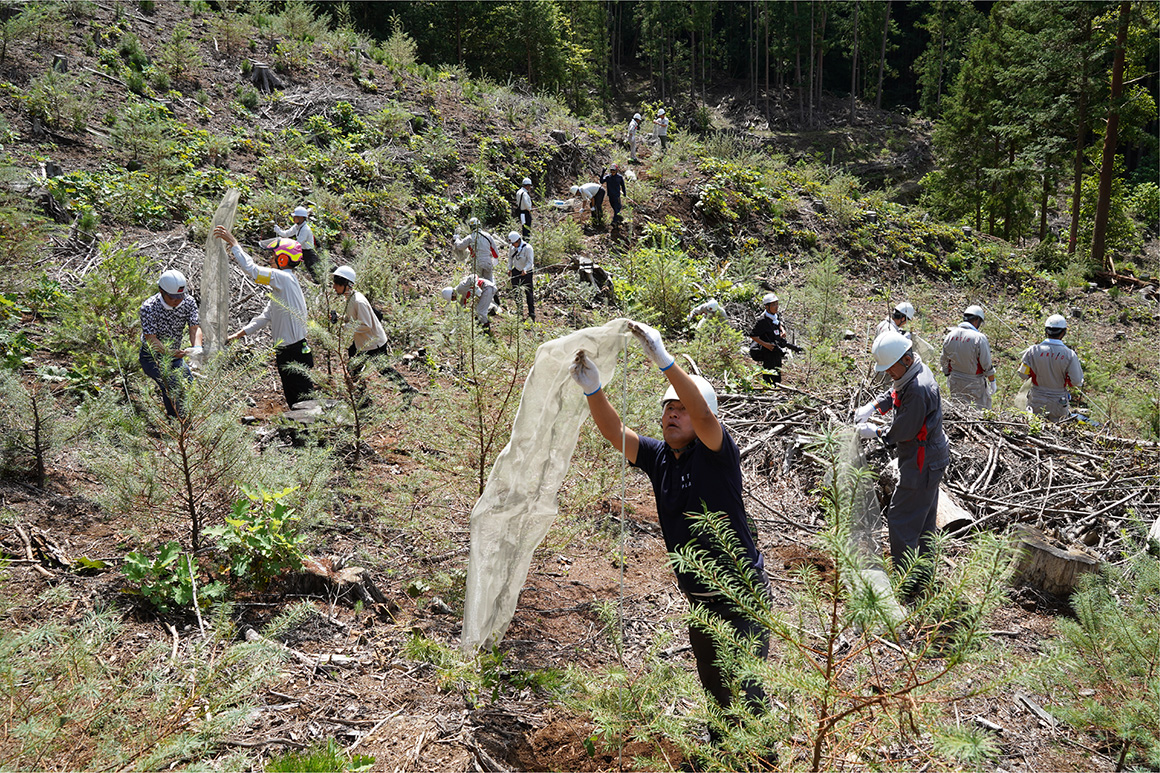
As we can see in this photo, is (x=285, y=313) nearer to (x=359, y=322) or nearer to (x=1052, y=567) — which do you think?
(x=359, y=322)

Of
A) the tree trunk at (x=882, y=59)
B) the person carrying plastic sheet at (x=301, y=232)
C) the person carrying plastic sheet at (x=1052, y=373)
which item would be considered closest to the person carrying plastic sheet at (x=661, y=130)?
the person carrying plastic sheet at (x=301, y=232)

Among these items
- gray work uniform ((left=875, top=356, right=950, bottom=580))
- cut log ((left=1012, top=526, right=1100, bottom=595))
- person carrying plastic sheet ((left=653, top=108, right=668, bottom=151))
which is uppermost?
person carrying plastic sheet ((left=653, top=108, right=668, bottom=151))

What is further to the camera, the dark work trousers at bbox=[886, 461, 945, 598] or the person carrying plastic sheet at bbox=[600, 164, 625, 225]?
the person carrying plastic sheet at bbox=[600, 164, 625, 225]

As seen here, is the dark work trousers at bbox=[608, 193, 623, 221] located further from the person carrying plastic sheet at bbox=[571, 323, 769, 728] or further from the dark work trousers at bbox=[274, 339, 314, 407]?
the person carrying plastic sheet at bbox=[571, 323, 769, 728]

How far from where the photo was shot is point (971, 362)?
23.0 ft

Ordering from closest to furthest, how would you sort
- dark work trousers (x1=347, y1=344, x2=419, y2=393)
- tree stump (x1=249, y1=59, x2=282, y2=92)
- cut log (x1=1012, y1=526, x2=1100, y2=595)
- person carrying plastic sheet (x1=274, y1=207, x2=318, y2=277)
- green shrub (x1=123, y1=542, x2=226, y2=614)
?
1. green shrub (x1=123, y1=542, x2=226, y2=614)
2. cut log (x1=1012, y1=526, x2=1100, y2=595)
3. dark work trousers (x1=347, y1=344, x2=419, y2=393)
4. person carrying plastic sheet (x1=274, y1=207, x2=318, y2=277)
5. tree stump (x1=249, y1=59, x2=282, y2=92)

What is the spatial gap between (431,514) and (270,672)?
1.59 metres

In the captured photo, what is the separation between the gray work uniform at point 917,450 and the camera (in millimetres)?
4188

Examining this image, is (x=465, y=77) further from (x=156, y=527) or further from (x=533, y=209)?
(x=156, y=527)

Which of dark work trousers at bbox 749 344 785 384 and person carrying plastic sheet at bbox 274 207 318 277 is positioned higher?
person carrying plastic sheet at bbox 274 207 318 277

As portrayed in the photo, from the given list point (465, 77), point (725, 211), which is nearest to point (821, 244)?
point (725, 211)

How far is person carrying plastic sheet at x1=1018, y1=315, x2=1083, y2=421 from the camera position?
670 centimetres

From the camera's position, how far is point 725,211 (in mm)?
15156

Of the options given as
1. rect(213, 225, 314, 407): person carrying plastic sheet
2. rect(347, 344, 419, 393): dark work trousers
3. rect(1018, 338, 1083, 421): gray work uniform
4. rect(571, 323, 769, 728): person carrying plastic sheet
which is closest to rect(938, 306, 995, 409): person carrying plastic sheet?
rect(1018, 338, 1083, 421): gray work uniform
